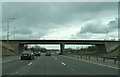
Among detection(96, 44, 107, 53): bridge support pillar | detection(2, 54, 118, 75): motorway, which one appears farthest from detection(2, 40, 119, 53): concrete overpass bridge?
detection(2, 54, 118, 75): motorway

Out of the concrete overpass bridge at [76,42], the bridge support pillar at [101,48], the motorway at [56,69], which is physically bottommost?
the motorway at [56,69]

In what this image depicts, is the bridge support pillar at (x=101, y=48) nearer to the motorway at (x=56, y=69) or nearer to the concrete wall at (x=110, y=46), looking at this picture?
the concrete wall at (x=110, y=46)

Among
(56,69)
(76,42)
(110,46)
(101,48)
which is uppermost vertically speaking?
(76,42)

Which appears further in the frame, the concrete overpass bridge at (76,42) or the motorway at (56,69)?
the concrete overpass bridge at (76,42)

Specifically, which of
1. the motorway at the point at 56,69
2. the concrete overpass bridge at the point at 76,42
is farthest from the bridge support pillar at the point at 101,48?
the motorway at the point at 56,69

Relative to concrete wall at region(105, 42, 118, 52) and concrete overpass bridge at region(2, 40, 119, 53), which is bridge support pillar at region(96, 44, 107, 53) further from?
concrete wall at region(105, 42, 118, 52)

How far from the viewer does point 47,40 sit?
268ft

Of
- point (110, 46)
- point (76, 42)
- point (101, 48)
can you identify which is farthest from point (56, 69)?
point (101, 48)

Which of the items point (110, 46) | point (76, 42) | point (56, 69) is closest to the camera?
point (56, 69)

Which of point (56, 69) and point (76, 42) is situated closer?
point (56, 69)

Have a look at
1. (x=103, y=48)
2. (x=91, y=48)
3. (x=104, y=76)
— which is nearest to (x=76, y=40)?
(x=103, y=48)

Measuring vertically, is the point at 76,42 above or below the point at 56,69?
above

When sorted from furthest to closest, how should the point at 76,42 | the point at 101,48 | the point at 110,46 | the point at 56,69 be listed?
the point at 101,48
the point at 110,46
the point at 76,42
the point at 56,69

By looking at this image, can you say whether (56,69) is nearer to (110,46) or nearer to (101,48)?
(110,46)
